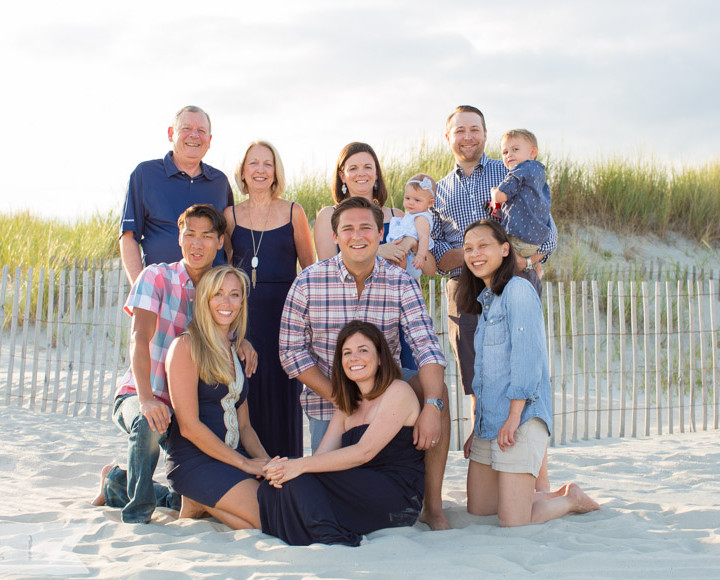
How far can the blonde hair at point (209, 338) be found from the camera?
3.51 metres

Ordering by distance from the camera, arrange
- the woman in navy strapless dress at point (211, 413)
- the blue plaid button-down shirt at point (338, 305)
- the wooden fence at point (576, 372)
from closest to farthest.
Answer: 1. the woman in navy strapless dress at point (211, 413)
2. the blue plaid button-down shirt at point (338, 305)
3. the wooden fence at point (576, 372)

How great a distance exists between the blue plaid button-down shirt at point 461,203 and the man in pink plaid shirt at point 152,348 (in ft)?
5.01

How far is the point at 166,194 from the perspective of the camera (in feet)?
13.9

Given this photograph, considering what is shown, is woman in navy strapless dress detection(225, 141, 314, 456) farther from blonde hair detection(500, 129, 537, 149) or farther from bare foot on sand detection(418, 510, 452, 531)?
blonde hair detection(500, 129, 537, 149)

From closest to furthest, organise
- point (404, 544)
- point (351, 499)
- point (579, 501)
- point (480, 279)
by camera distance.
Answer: point (404, 544), point (351, 499), point (579, 501), point (480, 279)

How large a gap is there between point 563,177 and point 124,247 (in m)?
9.26

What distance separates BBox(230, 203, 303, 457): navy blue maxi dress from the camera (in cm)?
418

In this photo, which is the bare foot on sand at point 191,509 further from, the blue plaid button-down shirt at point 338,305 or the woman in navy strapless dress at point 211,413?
the blue plaid button-down shirt at point 338,305

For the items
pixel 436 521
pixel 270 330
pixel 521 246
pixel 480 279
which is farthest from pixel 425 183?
pixel 436 521

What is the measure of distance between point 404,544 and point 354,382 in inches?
32.5

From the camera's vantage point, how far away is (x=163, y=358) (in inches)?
146

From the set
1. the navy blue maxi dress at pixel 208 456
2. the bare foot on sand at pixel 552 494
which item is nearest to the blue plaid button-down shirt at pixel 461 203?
the bare foot on sand at pixel 552 494

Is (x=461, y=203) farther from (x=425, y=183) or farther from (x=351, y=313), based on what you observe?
(x=351, y=313)

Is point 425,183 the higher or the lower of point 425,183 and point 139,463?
the higher
